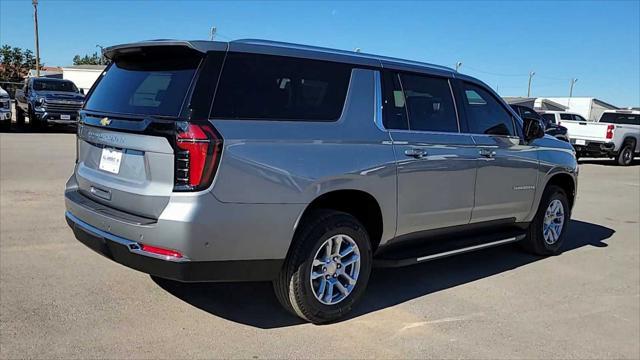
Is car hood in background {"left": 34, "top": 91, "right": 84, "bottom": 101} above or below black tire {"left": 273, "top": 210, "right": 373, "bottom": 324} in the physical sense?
above

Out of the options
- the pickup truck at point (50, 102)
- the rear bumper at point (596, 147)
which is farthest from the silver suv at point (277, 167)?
the pickup truck at point (50, 102)

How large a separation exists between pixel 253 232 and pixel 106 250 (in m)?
1.02

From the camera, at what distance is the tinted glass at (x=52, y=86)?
19703 millimetres

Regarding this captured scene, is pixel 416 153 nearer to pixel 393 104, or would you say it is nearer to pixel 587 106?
pixel 393 104

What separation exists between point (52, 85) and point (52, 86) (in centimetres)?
10

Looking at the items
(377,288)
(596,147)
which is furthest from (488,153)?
(596,147)

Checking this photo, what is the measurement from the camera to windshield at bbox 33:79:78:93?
64.6ft

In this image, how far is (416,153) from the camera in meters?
4.50

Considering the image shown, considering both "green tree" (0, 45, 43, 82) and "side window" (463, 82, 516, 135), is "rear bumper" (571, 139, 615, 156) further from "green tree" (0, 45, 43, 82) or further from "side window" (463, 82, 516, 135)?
"green tree" (0, 45, 43, 82)

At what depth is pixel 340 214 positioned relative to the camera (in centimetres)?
407

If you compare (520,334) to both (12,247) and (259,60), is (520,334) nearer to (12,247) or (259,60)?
(259,60)

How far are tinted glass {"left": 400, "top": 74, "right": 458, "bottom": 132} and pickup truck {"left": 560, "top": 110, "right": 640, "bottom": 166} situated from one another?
15.6 meters

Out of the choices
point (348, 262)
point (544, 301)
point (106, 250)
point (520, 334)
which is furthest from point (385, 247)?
point (106, 250)

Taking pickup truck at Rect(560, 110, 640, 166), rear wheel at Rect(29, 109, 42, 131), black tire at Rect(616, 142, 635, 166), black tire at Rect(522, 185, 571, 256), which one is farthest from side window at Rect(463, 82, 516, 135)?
rear wheel at Rect(29, 109, 42, 131)
